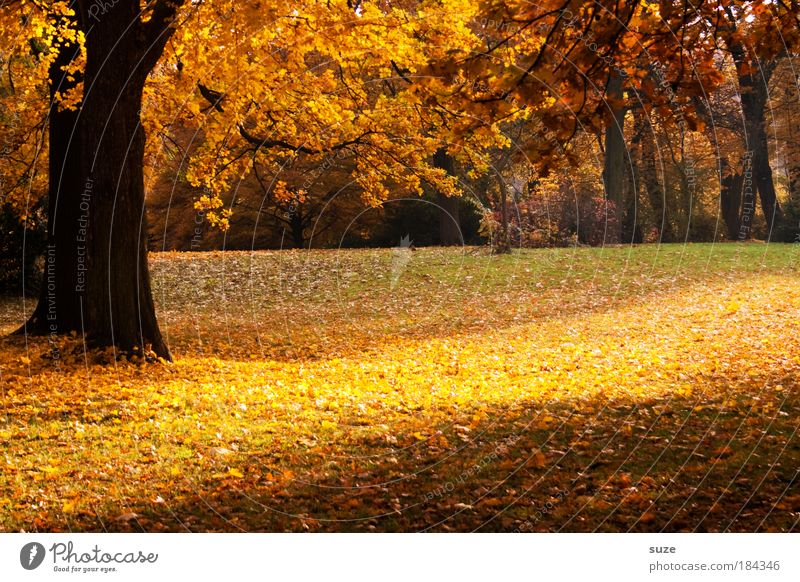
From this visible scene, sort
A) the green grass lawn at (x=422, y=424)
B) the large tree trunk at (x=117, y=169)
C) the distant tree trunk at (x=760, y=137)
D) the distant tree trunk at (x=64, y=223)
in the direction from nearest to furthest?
1. the green grass lawn at (x=422, y=424)
2. the large tree trunk at (x=117, y=169)
3. the distant tree trunk at (x=64, y=223)
4. the distant tree trunk at (x=760, y=137)

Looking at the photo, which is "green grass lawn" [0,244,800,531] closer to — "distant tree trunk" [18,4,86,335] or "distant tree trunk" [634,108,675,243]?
"distant tree trunk" [18,4,86,335]

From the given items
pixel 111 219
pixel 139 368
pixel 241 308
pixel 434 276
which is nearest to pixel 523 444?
pixel 139 368

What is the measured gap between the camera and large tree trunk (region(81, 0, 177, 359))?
1139cm

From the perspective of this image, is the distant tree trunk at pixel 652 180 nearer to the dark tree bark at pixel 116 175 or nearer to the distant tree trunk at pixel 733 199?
the distant tree trunk at pixel 733 199

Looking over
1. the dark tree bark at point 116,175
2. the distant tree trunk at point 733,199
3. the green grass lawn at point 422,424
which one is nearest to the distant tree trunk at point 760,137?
the distant tree trunk at point 733,199

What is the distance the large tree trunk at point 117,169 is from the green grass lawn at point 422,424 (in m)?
0.67

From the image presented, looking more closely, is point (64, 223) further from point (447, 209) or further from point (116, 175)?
point (447, 209)

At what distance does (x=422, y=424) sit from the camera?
863 cm

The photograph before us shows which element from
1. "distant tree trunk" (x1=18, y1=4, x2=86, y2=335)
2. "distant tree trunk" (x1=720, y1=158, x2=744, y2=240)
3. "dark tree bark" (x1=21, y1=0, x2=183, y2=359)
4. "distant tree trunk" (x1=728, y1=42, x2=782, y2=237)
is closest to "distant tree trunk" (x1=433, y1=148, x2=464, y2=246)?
"distant tree trunk" (x1=728, y1=42, x2=782, y2=237)

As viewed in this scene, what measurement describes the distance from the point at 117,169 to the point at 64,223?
195cm

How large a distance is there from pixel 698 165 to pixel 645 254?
1413cm

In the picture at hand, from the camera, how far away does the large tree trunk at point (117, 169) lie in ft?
37.4

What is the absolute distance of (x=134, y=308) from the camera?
1188cm

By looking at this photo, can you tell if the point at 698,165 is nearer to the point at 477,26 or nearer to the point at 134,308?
the point at 477,26
